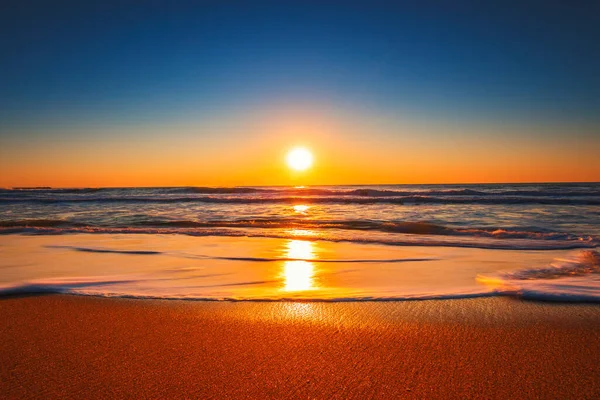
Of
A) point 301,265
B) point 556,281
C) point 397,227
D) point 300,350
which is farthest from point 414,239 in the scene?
point 300,350

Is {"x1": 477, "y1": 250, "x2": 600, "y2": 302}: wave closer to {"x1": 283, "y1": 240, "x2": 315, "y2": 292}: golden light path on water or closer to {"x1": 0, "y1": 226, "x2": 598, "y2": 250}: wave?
{"x1": 0, "y1": 226, "x2": 598, "y2": 250}: wave

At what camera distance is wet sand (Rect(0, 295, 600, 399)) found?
192 centimetres

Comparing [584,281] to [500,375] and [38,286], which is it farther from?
[38,286]

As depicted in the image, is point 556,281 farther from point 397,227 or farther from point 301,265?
point 397,227

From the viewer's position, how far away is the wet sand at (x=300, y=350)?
75.4 inches

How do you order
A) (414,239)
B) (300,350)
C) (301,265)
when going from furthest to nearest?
(414,239) < (301,265) < (300,350)

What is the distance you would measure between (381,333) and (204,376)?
1.15 meters

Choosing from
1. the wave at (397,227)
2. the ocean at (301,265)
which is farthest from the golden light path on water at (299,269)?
the wave at (397,227)

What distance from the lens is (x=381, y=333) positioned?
8.59ft

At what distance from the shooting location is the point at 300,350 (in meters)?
2.35

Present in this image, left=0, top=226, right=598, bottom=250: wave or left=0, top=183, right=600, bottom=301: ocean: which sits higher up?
left=0, top=183, right=600, bottom=301: ocean

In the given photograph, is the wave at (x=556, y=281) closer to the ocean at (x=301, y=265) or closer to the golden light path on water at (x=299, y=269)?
the ocean at (x=301, y=265)

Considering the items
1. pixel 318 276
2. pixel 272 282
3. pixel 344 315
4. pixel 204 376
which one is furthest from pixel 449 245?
pixel 204 376

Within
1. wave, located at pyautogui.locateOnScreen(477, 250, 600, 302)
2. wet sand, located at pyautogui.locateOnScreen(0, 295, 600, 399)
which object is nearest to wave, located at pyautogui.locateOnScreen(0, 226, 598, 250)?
wave, located at pyautogui.locateOnScreen(477, 250, 600, 302)
